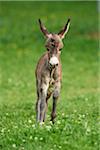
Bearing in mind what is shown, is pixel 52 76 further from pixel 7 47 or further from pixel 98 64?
pixel 7 47

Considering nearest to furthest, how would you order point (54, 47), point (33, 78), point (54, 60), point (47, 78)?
point (54, 60)
point (54, 47)
point (47, 78)
point (33, 78)

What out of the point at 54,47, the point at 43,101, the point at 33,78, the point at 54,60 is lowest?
the point at 43,101

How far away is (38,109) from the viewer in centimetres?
1099

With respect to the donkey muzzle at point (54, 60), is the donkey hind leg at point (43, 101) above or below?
below

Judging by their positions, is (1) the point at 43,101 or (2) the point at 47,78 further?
(1) the point at 43,101

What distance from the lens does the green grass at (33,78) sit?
9.40 m

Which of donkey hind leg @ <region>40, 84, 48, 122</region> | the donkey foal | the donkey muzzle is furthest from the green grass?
the donkey muzzle

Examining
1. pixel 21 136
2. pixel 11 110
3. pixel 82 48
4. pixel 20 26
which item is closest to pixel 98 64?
pixel 82 48

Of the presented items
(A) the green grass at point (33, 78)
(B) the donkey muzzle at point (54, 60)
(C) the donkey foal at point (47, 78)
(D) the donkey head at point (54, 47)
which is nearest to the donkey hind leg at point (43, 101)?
(C) the donkey foal at point (47, 78)

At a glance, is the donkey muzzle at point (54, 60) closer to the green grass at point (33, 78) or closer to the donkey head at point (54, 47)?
the donkey head at point (54, 47)

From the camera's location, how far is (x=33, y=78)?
2133 centimetres

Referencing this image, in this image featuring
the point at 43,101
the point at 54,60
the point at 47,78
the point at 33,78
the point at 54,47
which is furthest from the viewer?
the point at 33,78

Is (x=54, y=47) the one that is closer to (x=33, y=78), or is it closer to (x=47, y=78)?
(x=47, y=78)

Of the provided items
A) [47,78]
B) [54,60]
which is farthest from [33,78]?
[54,60]
